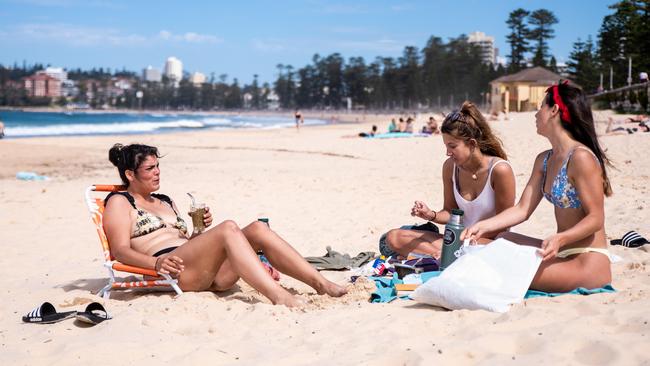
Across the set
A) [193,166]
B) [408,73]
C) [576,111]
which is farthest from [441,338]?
[408,73]

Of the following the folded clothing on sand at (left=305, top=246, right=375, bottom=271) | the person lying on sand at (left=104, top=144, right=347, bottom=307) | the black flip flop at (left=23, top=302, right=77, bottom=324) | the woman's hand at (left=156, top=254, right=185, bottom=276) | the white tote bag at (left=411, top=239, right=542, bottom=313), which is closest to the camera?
the white tote bag at (left=411, top=239, right=542, bottom=313)

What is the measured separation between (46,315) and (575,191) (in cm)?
281

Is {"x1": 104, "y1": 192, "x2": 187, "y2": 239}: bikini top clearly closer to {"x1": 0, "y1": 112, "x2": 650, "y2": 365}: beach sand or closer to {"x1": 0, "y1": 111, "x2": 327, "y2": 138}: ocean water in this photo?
{"x1": 0, "y1": 112, "x2": 650, "y2": 365}: beach sand

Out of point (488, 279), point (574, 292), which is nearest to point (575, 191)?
point (574, 292)

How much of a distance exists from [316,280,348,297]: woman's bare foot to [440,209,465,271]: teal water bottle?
1.92ft

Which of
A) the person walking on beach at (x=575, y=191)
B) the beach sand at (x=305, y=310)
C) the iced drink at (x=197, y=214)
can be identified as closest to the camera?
the beach sand at (x=305, y=310)

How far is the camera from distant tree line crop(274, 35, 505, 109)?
3457 inches

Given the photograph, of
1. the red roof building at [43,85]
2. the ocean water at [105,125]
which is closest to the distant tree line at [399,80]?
the ocean water at [105,125]

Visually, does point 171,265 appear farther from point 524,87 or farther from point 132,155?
point 524,87

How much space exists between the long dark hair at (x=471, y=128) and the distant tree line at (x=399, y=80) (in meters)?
77.9

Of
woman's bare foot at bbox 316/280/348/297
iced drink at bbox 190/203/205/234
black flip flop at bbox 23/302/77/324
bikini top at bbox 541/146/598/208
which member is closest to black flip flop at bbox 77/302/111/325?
black flip flop at bbox 23/302/77/324

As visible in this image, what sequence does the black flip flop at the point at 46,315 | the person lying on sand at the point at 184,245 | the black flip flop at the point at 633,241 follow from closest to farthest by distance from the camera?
1. the black flip flop at the point at 46,315
2. the person lying on sand at the point at 184,245
3. the black flip flop at the point at 633,241

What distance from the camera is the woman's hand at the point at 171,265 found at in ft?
12.7

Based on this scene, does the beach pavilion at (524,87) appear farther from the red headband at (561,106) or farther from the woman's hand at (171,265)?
the woman's hand at (171,265)
